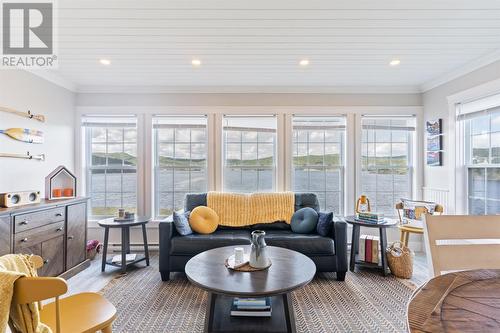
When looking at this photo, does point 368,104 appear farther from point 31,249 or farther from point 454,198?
point 31,249

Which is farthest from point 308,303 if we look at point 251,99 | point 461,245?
point 251,99

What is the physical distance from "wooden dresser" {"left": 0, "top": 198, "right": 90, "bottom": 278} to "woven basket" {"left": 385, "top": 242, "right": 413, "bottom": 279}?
380 centimetres

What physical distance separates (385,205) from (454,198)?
34.8 inches

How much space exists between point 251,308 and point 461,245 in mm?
1427

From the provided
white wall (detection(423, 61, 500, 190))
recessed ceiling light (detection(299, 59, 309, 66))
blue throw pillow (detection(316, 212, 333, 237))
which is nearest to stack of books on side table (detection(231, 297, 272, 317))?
blue throw pillow (detection(316, 212, 333, 237))

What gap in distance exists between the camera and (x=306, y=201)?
3510 millimetres

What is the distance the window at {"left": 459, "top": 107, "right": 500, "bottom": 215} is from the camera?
2793 millimetres

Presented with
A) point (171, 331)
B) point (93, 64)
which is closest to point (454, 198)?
point (171, 331)

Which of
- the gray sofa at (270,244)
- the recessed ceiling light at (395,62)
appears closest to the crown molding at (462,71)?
the recessed ceiling light at (395,62)

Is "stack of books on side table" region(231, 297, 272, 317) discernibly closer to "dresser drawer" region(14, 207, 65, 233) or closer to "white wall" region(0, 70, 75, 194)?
"dresser drawer" region(14, 207, 65, 233)

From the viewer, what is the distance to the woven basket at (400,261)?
9.50 feet

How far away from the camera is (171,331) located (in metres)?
1.97

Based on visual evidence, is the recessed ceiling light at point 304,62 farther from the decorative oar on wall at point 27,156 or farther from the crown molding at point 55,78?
the decorative oar on wall at point 27,156

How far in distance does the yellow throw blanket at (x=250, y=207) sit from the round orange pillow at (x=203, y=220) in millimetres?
202
